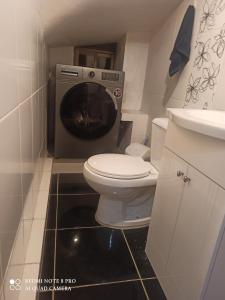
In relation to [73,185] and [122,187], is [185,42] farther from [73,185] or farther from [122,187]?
[73,185]

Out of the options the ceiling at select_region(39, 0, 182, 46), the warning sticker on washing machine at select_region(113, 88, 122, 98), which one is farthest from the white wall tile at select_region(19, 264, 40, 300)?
the warning sticker on washing machine at select_region(113, 88, 122, 98)

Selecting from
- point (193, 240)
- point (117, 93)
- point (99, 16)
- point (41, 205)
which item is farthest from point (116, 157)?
point (99, 16)

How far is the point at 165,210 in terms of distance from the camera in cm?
102

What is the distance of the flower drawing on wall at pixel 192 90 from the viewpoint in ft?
4.52

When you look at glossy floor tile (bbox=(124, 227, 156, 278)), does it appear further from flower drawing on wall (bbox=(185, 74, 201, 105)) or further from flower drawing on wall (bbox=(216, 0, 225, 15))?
flower drawing on wall (bbox=(216, 0, 225, 15))

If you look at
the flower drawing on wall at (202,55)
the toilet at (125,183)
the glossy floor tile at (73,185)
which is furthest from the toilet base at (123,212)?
the flower drawing on wall at (202,55)

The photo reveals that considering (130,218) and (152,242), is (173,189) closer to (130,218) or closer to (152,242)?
(152,242)

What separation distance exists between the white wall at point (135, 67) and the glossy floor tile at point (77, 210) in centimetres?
118

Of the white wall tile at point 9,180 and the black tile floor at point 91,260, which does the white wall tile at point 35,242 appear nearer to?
the black tile floor at point 91,260

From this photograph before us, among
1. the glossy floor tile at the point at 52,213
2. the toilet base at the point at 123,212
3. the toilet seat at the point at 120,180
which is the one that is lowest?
the glossy floor tile at the point at 52,213

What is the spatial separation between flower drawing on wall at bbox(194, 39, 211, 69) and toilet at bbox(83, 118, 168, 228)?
0.39m

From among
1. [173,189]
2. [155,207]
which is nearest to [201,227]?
[173,189]

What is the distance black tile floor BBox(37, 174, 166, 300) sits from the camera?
1018 millimetres

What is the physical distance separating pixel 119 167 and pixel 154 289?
0.65 metres
